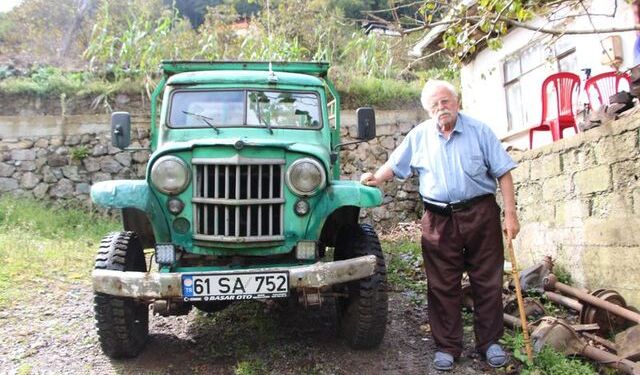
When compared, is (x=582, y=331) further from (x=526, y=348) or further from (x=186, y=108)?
(x=186, y=108)

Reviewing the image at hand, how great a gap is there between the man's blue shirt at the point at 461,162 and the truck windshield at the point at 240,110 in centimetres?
127

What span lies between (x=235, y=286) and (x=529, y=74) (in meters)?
6.35

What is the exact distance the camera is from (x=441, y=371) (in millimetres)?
3131

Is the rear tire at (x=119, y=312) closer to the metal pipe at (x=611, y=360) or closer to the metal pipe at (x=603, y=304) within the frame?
the metal pipe at (x=611, y=360)

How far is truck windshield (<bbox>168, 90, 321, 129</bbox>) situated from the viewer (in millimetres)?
4023

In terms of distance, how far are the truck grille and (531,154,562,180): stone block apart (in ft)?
9.54

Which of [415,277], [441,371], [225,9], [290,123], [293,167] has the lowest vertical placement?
[441,371]

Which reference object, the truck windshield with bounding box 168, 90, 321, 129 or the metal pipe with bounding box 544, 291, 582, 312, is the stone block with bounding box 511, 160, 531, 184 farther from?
the truck windshield with bounding box 168, 90, 321, 129

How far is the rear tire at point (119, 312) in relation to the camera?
10.2ft

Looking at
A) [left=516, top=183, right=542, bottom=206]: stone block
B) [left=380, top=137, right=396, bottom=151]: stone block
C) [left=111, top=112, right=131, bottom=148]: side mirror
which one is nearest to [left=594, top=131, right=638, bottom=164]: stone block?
[left=516, top=183, right=542, bottom=206]: stone block

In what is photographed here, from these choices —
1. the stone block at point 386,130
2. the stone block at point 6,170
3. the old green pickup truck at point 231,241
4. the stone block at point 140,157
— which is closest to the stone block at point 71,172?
the stone block at point 6,170

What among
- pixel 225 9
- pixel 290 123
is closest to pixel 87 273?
pixel 290 123

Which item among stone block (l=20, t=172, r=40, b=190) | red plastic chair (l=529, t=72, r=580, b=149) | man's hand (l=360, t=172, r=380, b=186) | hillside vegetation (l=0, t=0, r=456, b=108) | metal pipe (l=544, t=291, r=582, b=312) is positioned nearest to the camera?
man's hand (l=360, t=172, r=380, b=186)

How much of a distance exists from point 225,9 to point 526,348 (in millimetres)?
12686
